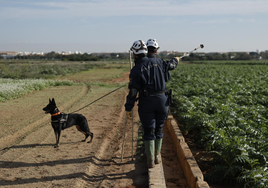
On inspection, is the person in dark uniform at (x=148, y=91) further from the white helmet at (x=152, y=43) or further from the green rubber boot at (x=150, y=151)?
the white helmet at (x=152, y=43)

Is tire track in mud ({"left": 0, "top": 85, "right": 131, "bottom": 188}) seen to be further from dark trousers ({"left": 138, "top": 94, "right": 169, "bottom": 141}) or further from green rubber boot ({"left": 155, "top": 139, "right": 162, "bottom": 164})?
dark trousers ({"left": 138, "top": 94, "right": 169, "bottom": 141})

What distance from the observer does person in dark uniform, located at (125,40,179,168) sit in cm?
526

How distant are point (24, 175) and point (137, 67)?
3128 millimetres

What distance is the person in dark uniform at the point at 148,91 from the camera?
5262 millimetres

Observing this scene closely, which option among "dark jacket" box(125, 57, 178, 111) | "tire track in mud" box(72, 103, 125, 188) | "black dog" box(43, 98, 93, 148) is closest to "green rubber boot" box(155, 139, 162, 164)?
"dark jacket" box(125, 57, 178, 111)

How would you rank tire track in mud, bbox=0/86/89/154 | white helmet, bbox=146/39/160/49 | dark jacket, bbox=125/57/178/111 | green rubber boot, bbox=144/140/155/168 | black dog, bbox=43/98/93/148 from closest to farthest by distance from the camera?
dark jacket, bbox=125/57/178/111 < green rubber boot, bbox=144/140/155/168 < white helmet, bbox=146/39/160/49 < black dog, bbox=43/98/93/148 < tire track in mud, bbox=0/86/89/154

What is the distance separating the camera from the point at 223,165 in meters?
5.35

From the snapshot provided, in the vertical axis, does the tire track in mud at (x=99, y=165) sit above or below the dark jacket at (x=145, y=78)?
below

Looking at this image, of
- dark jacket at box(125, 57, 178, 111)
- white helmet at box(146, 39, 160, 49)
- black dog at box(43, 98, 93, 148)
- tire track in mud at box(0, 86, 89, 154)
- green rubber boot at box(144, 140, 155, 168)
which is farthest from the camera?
tire track in mud at box(0, 86, 89, 154)

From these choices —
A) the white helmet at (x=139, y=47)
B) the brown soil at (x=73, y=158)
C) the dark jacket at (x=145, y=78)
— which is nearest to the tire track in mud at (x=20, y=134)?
the brown soil at (x=73, y=158)

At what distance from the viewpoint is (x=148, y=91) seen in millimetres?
5305

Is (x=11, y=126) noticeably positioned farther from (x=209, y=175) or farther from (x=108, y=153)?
(x=209, y=175)

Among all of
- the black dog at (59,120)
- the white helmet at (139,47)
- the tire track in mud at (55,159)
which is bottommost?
the tire track in mud at (55,159)

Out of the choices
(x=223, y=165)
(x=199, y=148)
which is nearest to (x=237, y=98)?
(x=199, y=148)
